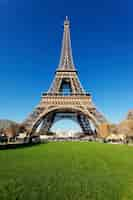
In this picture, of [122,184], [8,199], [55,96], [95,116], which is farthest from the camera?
[55,96]

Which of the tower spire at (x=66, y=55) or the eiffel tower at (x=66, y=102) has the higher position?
the tower spire at (x=66, y=55)

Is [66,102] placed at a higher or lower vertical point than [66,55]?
lower

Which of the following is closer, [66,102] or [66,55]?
[66,102]

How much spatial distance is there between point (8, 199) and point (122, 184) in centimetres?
415

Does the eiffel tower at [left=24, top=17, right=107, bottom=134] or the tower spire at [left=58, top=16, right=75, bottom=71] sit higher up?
the tower spire at [left=58, top=16, right=75, bottom=71]

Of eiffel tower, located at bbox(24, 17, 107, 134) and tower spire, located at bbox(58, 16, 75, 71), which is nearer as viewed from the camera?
eiffel tower, located at bbox(24, 17, 107, 134)

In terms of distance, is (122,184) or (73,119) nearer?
(122,184)

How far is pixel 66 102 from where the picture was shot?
51.7 m

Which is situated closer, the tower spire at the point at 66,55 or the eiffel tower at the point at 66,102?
the eiffel tower at the point at 66,102

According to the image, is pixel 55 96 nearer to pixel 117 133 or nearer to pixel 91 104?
pixel 91 104

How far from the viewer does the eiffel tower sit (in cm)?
4834

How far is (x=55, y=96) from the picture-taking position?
2029 inches

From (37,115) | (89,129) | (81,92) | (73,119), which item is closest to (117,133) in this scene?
(89,129)

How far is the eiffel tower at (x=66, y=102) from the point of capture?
48.3 m
